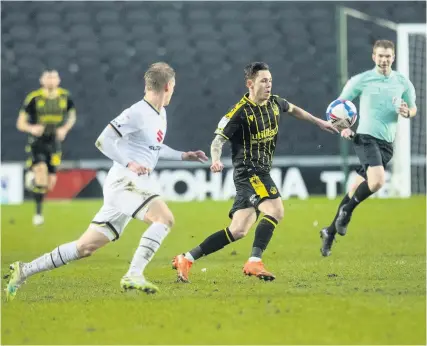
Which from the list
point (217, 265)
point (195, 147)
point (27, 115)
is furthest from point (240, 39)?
point (217, 265)

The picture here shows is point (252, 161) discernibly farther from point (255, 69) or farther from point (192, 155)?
point (192, 155)

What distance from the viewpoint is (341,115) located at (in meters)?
10.0

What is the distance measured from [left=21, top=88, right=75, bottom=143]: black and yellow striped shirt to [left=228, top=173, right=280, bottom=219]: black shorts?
25.9 feet

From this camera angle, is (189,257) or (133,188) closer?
(133,188)

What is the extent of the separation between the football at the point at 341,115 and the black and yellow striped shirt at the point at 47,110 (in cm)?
726

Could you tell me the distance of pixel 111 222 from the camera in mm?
7840

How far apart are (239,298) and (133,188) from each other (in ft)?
3.73

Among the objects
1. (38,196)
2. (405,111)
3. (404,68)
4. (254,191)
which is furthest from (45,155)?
(254,191)

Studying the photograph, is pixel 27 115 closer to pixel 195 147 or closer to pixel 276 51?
pixel 195 147

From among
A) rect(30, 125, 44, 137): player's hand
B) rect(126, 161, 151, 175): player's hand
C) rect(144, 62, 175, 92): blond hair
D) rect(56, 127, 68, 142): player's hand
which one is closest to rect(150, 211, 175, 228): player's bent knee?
rect(126, 161, 151, 175): player's hand

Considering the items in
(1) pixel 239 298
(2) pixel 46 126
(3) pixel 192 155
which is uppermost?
(2) pixel 46 126

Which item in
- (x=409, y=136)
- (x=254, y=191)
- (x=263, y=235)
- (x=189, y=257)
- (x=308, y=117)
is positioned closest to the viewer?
(x=263, y=235)

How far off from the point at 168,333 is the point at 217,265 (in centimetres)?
414

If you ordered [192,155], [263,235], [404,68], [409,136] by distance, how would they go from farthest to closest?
[404,68] → [409,136] → [263,235] → [192,155]
